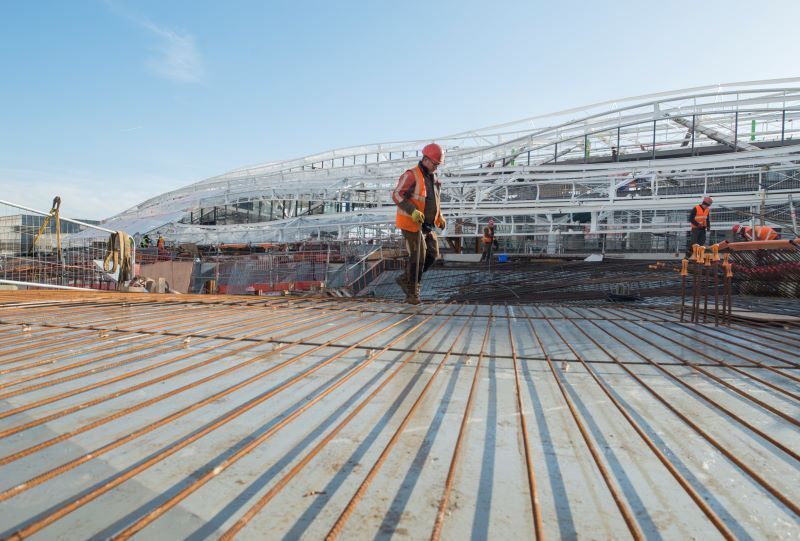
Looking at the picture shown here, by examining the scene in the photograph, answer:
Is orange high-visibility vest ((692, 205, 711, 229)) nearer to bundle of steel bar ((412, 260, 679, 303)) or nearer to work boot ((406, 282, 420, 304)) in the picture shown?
bundle of steel bar ((412, 260, 679, 303))

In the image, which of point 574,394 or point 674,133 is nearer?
point 574,394

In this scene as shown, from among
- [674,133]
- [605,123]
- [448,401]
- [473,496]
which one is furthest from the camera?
[674,133]

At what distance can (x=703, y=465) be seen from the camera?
1.64 meters

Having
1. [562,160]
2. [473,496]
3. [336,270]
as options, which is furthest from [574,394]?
[562,160]

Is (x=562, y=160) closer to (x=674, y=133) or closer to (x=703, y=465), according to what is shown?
(x=674, y=133)

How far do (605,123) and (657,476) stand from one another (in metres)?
16.7

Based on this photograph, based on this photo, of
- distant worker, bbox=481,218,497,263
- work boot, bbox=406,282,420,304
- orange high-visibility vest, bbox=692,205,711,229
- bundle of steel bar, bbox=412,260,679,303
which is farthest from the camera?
distant worker, bbox=481,218,497,263

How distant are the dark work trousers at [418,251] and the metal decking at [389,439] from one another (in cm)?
220

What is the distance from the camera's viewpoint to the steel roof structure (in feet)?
45.3

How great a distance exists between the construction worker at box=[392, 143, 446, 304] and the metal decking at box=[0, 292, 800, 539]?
6.98ft

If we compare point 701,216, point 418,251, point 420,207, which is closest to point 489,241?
point 701,216

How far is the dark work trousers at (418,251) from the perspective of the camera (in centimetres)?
559

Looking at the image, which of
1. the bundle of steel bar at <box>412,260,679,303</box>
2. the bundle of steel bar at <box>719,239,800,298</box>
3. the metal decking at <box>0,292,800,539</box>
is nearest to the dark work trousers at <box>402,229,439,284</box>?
the metal decking at <box>0,292,800,539</box>

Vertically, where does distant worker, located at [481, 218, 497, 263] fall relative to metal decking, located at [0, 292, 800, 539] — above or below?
above
